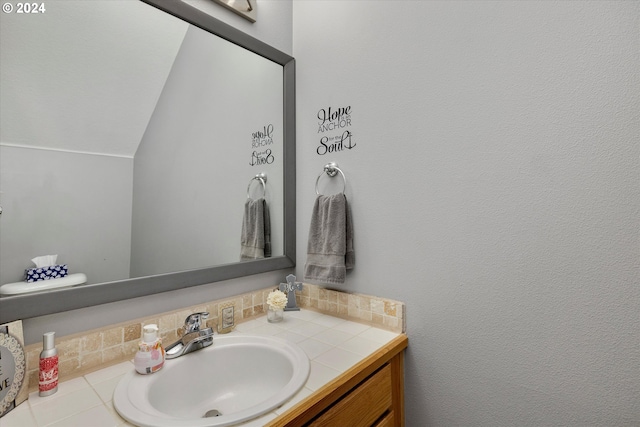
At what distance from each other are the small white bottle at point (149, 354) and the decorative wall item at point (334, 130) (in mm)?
926

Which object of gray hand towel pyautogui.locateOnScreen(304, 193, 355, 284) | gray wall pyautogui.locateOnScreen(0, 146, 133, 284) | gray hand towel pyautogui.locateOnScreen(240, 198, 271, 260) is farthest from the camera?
gray hand towel pyautogui.locateOnScreen(240, 198, 271, 260)

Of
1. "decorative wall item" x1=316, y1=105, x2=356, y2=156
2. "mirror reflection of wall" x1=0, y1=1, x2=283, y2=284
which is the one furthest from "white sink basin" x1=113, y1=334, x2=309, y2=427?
"decorative wall item" x1=316, y1=105, x2=356, y2=156

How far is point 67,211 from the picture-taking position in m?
0.86

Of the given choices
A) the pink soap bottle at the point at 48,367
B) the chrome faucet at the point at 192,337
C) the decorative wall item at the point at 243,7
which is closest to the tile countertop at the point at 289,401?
the pink soap bottle at the point at 48,367

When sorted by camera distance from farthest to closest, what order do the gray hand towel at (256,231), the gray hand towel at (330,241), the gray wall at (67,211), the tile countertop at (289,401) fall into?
the gray hand towel at (256,231)
the gray hand towel at (330,241)
the gray wall at (67,211)
the tile countertop at (289,401)

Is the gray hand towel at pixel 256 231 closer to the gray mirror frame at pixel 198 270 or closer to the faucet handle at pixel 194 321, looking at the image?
the gray mirror frame at pixel 198 270

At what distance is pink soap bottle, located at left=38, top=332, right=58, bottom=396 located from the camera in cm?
75

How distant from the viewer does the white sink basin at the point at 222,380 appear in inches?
30.9

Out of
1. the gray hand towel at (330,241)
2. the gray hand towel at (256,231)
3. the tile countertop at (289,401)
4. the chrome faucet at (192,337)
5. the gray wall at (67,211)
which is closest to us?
the tile countertop at (289,401)

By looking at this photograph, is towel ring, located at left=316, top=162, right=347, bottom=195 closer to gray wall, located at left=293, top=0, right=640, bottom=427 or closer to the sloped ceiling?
gray wall, located at left=293, top=0, right=640, bottom=427

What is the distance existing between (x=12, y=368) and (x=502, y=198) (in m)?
1.34

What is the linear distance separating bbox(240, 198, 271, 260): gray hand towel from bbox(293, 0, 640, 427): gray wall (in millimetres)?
413

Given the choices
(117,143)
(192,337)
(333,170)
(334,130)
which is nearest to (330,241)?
(333,170)

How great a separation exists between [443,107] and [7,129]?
124 cm
